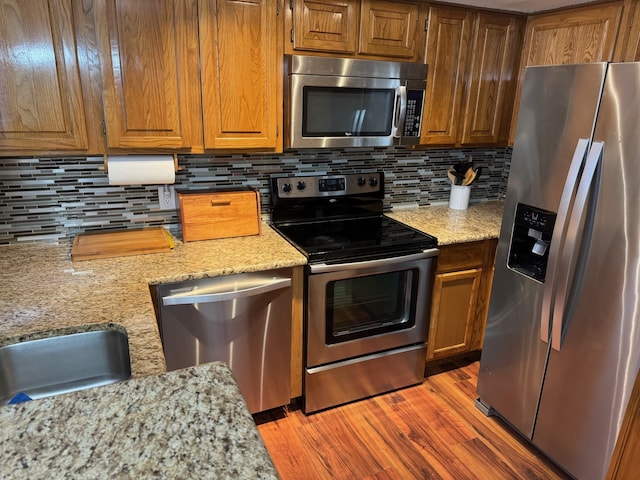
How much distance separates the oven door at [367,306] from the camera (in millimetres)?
2055

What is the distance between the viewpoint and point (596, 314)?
1.65 metres

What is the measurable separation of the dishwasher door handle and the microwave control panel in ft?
3.36

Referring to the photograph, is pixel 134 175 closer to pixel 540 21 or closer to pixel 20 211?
pixel 20 211

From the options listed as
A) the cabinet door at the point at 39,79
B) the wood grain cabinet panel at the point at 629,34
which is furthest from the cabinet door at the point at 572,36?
the cabinet door at the point at 39,79

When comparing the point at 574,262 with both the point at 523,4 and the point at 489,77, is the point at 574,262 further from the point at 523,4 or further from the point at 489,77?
the point at 523,4

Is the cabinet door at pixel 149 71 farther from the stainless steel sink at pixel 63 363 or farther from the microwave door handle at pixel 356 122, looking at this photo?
the stainless steel sink at pixel 63 363

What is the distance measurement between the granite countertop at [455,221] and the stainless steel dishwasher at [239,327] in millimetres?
913

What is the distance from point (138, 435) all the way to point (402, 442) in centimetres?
174

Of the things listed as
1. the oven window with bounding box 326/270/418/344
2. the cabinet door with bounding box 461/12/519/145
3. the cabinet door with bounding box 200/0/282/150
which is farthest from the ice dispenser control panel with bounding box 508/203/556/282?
the cabinet door with bounding box 200/0/282/150

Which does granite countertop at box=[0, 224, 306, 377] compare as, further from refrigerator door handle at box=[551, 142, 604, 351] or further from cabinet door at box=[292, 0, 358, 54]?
refrigerator door handle at box=[551, 142, 604, 351]

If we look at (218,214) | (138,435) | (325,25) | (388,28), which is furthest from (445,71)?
(138,435)

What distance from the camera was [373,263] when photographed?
6.86 feet

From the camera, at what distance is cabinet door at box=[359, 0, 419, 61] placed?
2.07 metres

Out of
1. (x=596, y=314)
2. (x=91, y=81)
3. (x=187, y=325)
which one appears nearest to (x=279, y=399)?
(x=187, y=325)
